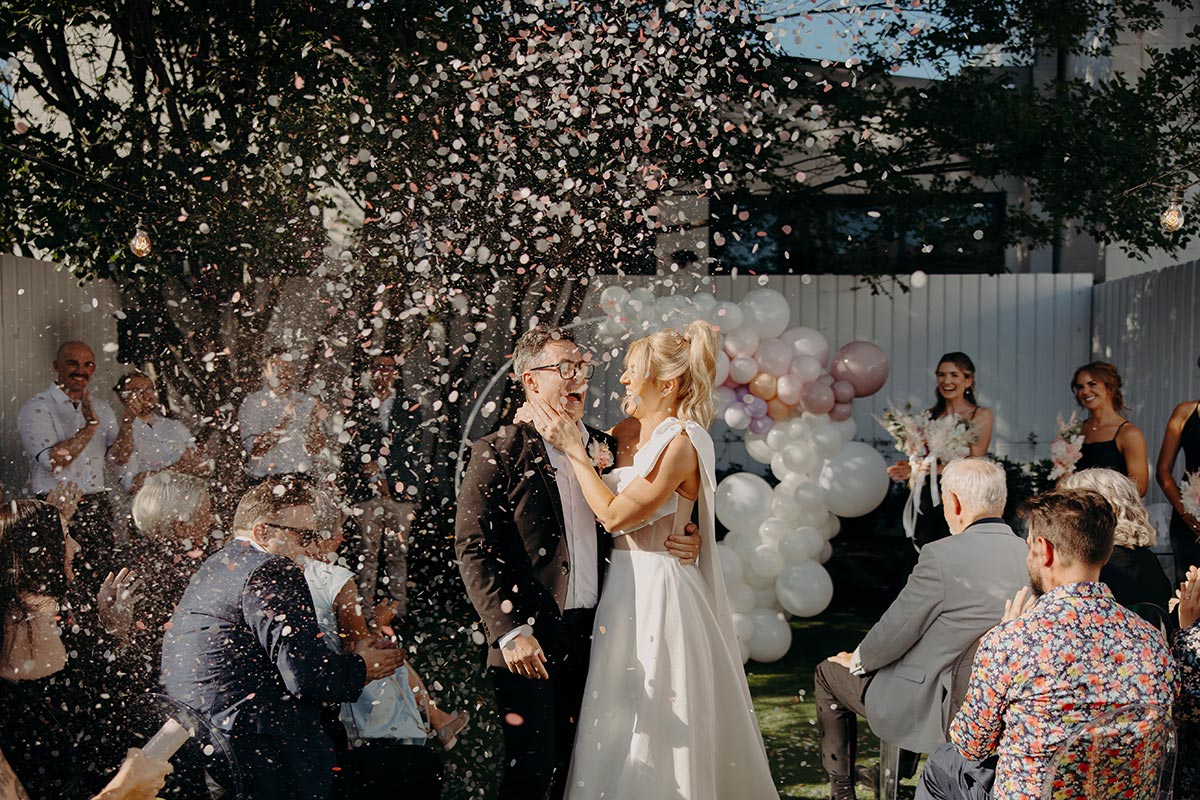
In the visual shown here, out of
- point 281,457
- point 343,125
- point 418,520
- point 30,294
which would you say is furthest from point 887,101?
point 30,294

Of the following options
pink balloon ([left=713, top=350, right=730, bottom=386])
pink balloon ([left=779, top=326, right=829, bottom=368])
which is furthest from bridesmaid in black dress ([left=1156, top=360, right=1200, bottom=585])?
pink balloon ([left=713, top=350, right=730, bottom=386])

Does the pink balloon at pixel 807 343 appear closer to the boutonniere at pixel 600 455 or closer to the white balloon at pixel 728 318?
the white balloon at pixel 728 318

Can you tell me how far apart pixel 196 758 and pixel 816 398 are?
13.0ft

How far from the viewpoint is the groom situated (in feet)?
9.72

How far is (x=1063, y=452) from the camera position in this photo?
16.8ft

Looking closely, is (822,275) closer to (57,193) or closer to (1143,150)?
(1143,150)

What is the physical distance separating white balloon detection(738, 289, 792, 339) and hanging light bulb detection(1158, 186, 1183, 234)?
2.39 m

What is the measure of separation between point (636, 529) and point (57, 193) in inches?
150

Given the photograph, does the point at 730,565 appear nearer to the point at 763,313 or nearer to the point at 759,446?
the point at 759,446

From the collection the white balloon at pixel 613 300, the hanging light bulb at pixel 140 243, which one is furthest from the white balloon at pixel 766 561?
the hanging light bulb at pixel 140 243

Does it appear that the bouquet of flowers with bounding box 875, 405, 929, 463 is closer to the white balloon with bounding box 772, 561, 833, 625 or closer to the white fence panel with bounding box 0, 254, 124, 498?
the white balloon with bounding box 772, 561, 833, 625

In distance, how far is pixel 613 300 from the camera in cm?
511

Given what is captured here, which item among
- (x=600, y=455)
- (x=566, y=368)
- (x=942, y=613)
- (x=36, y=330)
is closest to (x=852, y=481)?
(x=942, y=613)

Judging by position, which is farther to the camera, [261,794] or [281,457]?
[281,457]
